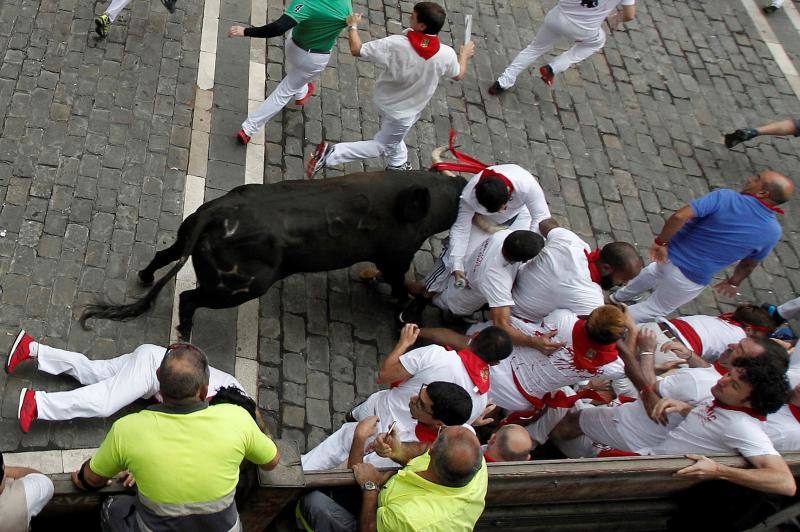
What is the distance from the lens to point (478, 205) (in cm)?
663

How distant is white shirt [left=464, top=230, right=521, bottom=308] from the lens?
20.9 ft

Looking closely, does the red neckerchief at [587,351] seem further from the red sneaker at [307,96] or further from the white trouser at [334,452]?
the red sneaker at [307,96]

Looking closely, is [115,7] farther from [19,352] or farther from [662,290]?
[662,290]

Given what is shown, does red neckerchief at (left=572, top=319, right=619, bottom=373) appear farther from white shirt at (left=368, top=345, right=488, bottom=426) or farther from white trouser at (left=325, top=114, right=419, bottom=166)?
white trouser at (left=325, top=114, right=419, bottom=166)

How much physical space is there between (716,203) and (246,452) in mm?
4545

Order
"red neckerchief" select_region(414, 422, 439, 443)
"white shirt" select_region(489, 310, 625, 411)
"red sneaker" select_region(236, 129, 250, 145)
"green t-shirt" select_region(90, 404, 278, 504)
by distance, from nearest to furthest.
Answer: "green t-shirt" select_region(90, 404, 278, 504)
"red neckerchief" select_region(414, 422, 439, 443)
"white shirt" select_region(489, 310, 625, 411)
"red sneaker" select_region(236, 129, 250, 145)

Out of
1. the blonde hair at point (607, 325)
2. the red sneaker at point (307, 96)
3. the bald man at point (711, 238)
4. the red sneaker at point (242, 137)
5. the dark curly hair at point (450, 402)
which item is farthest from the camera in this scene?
the red sneaker at point (307, 96)

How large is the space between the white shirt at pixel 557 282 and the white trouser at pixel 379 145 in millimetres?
1869

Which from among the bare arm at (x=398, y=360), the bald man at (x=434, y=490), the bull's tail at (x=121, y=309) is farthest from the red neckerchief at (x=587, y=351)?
the bull's tail at (x=121, y=309)

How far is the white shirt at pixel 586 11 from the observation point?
29.4 ft

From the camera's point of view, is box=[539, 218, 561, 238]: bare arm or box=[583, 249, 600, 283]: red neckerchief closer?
box=[583, 249, 600, 283]: red neckerchief

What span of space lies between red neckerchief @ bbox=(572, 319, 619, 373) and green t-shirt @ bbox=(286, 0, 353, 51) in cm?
345

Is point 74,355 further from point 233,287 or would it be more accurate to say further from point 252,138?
point 252,138

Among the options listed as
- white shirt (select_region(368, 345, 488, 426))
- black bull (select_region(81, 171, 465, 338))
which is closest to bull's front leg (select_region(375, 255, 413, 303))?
black bull (select_region(81, 171, 465, 338))
